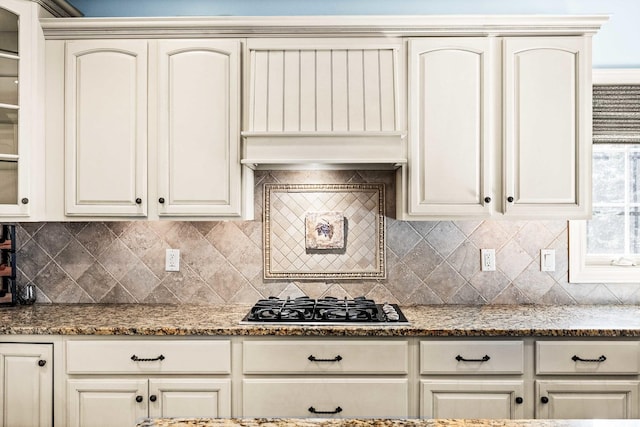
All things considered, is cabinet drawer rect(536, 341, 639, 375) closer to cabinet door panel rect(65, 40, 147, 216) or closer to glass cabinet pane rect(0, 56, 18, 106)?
cabinet door panel rect(65, 40, 147, 216)

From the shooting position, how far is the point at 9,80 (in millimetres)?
2547

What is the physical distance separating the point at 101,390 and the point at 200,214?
91 centimetres

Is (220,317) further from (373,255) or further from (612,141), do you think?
(612,141)

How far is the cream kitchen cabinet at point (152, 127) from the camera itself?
2.58m

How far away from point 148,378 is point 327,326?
0.83 meters

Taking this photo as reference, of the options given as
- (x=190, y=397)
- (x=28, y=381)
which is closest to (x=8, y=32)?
(x=28, y=381)

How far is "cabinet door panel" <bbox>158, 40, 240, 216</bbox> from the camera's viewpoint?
257cm

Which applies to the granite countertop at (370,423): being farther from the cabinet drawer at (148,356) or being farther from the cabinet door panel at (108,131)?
the cabinet door panel at (108,131)

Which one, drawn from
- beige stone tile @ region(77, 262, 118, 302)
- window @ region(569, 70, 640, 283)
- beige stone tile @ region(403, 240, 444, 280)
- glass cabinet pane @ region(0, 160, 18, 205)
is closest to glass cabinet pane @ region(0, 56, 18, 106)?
glass cabinet pane @ region(0, 160, 18, 205)

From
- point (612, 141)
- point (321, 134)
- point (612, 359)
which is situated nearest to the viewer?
point (612, 359)

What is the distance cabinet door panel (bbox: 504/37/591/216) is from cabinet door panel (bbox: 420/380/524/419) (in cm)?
84

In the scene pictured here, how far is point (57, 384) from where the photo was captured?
2.36m

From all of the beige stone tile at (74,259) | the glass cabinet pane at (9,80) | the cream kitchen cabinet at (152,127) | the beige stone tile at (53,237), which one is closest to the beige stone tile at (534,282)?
the cream kitchen cabinet at (152,127)

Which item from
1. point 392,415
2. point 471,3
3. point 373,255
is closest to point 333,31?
point 471,3
